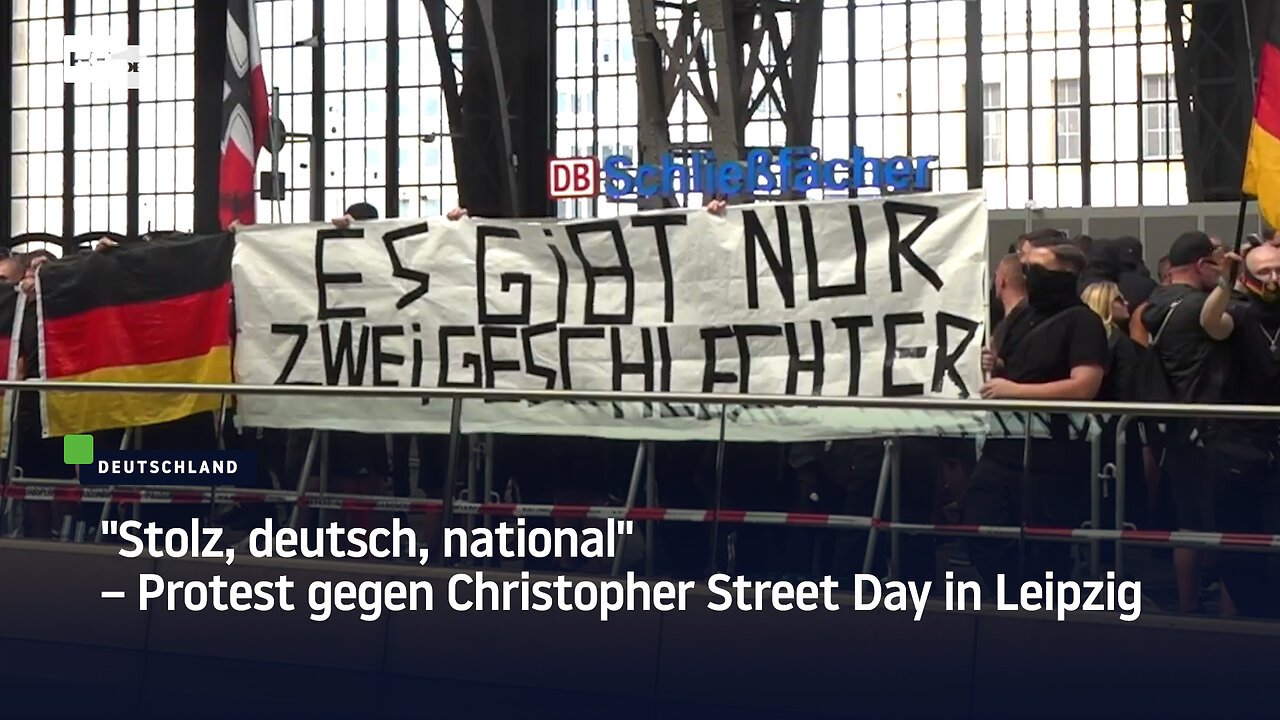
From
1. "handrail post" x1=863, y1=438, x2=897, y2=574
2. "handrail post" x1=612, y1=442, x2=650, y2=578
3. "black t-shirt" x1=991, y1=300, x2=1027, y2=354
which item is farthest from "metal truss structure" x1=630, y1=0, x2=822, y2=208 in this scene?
"handrail post" x1=863, y1=438, x2=897, y2=574

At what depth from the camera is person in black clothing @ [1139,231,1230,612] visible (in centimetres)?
587

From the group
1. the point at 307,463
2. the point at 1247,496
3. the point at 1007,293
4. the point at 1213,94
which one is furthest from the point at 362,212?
the point at 1213,94

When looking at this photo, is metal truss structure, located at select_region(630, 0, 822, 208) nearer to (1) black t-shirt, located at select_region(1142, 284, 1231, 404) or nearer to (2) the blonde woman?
(2) the blonde woman

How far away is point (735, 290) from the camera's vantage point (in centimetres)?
849

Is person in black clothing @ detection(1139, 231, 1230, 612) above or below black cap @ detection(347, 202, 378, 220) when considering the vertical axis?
below

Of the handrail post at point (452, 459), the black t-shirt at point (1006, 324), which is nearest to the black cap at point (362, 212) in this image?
the handrail post at point (452, 459)

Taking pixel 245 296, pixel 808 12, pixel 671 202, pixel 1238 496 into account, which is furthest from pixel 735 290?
pixel 808 12

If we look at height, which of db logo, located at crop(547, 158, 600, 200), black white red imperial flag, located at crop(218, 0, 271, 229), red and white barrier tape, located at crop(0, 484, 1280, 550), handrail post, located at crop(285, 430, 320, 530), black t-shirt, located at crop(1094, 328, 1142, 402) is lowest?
red and white barrier tape, located at crop(0, 484, 1280, 550)

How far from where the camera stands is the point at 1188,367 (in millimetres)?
7621

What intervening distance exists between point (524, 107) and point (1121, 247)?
812 inches

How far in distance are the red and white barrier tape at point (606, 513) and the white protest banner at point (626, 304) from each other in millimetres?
277

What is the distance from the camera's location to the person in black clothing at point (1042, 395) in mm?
6039

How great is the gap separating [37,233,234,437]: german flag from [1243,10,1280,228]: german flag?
4789 mm

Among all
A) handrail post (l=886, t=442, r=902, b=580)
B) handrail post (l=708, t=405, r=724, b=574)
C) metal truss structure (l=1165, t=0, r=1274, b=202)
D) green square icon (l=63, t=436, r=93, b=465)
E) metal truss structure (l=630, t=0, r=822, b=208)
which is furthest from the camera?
metal truss structure (l=1165, t=0, r=1274, b=202)
